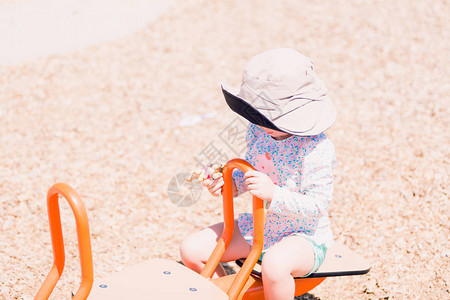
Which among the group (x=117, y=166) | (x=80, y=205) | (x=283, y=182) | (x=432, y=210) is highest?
(x=80, y=205)

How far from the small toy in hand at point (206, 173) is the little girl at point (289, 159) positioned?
40 millimetres

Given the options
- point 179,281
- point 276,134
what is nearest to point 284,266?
point 179,281

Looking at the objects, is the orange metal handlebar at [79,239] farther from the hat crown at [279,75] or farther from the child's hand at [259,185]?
the hat crown at [279,75]

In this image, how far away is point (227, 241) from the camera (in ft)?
8.84

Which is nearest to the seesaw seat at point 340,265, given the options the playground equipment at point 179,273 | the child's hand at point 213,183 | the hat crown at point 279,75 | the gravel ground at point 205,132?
the playground equipment at point 179,273

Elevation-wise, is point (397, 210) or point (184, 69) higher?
point (184, 69)

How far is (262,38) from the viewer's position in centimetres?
661

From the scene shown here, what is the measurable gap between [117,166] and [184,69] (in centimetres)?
187

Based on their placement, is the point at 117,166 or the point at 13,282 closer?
the point at 13,282

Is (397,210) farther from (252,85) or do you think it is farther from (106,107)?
(106,107)

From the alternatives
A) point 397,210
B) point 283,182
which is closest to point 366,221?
point 397,210

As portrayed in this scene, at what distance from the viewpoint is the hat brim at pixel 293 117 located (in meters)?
2.40

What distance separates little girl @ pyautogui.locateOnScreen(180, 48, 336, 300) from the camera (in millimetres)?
2439

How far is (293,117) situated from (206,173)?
475mm
